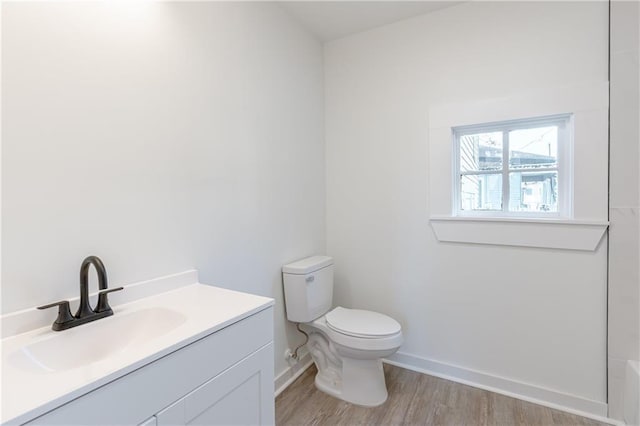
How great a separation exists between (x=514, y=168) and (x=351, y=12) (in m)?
1.49

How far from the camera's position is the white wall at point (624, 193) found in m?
1.59

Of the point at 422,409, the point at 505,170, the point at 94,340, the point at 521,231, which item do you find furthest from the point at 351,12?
the point at 422,409

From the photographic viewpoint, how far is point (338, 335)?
1860 mm

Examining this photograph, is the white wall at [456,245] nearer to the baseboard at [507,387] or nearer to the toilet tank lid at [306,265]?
the baseboard at [507,387]

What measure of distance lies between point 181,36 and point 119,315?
122cm

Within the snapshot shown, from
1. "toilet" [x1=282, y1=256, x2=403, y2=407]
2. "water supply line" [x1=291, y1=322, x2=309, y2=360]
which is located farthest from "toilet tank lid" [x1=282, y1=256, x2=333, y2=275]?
"water supply line" [x1=291, y1=322, x2=309, y2=360]

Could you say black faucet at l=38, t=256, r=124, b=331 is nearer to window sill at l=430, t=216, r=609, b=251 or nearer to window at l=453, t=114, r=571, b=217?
window sill at l=430, t=216, r=609, b=251

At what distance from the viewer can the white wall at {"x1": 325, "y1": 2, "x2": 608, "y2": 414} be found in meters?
1.75

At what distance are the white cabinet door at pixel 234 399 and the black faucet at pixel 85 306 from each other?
0.44 metres

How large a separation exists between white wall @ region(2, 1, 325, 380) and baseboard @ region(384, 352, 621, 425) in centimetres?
90

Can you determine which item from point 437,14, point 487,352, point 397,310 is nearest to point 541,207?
point 487,352

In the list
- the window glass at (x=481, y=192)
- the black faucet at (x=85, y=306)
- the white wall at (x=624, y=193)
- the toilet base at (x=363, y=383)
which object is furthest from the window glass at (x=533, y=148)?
the black faucet at (x=85, y=306)

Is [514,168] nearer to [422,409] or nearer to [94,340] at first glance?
[422,409]

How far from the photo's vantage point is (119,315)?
1.10 m
